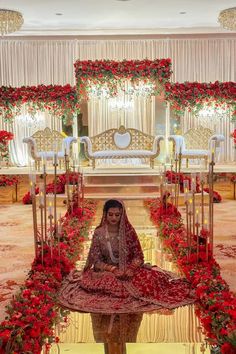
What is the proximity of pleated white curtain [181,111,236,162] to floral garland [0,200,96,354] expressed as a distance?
8.26 m

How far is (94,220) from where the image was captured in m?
6.95

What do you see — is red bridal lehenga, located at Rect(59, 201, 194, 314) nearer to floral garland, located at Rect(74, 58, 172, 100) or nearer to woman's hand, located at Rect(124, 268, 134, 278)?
woman's hand, located at Rect(124, 268, 134, 278)

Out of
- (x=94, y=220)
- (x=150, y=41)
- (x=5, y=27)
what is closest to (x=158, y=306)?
(x=94, y=220)

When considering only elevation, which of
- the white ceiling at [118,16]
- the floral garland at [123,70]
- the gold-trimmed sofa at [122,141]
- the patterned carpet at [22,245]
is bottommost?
the patterned carpet at [22,245]

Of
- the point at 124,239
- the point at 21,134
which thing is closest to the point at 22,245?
the point at 124,239

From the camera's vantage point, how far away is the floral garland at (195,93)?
1070 centimetres

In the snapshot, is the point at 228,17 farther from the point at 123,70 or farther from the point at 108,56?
the point at 108,56

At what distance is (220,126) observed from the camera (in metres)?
13.2

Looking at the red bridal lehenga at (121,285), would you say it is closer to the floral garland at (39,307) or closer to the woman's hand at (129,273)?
the woman's hand at (129,273)

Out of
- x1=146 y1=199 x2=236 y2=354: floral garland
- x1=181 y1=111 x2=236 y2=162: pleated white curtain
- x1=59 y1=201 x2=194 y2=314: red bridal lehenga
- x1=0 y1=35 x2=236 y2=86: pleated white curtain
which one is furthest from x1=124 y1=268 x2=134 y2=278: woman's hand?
x1=0 y1=35 x2=236 y2=86: pleated white curtain

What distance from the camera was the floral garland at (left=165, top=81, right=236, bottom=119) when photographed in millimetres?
10695

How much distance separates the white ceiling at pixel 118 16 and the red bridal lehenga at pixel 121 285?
6.75 meters

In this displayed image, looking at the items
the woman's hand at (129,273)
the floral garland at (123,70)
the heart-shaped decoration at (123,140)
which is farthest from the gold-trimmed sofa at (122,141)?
the woman's hand at (129,273)

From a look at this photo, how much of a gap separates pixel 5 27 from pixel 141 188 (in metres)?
3.83
